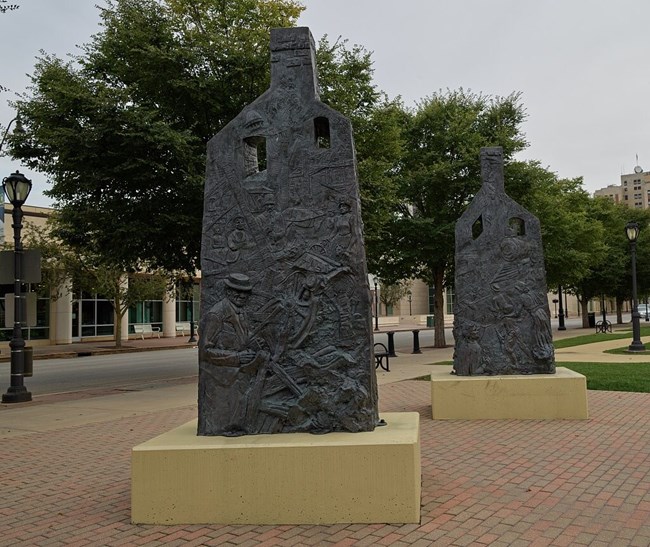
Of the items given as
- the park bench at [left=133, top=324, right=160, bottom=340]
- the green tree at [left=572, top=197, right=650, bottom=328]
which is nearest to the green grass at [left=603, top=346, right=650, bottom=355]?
the green tree at [left=572, top=197, right=650, bottom=328]

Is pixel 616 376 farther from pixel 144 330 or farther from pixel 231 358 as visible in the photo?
pixel 144 330

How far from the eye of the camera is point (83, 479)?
21.8ft

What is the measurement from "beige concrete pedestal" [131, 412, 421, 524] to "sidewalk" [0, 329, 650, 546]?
11cm

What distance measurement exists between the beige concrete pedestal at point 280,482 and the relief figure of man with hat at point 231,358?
516 mm

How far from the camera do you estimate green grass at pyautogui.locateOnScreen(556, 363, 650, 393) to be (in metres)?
12.8

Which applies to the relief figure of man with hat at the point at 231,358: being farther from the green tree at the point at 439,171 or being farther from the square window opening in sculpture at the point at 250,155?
the green tree at the point at 439,171

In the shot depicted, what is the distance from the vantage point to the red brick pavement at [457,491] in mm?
4641

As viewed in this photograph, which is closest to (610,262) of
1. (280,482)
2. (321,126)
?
(321,126)

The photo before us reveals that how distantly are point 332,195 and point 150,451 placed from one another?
2728mm

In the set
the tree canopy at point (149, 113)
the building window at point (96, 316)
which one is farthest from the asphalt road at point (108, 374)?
the building window at point (96, 316)

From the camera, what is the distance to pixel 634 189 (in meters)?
153

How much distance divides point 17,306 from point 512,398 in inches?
420

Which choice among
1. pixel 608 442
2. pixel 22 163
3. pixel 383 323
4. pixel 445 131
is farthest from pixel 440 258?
pixel 383 323

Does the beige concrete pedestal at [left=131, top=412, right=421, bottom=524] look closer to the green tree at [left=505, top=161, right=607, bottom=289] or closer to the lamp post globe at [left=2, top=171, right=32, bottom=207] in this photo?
the lamp post globe at [left=2, top=171, right=32, bottom=207]
